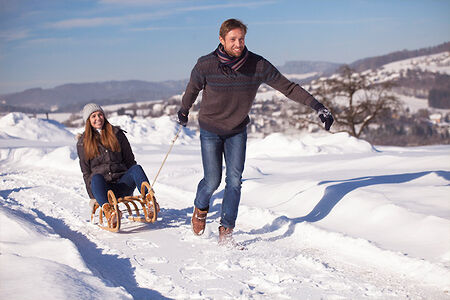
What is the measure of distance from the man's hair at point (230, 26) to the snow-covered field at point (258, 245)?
83.2 inches

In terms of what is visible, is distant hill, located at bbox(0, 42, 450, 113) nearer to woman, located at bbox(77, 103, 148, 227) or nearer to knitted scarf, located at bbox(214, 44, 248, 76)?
woman, located at bbox(77, 103, 148, 227)

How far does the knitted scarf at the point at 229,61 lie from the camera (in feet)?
14.4

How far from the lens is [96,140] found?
5.90 m

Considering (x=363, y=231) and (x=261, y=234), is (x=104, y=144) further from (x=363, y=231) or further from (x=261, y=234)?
(x=363, y=231)

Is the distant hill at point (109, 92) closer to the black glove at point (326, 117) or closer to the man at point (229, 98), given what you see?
the man at point (229, 98)

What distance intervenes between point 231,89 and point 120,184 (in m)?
2.29

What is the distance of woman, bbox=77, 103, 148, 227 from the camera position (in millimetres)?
5801

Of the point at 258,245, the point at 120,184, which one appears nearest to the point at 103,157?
the point at 120,184

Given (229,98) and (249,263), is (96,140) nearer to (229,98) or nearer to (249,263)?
(229,98)

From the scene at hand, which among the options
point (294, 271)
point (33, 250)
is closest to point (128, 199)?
point (33, 250)

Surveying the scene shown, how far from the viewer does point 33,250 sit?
13.8ft

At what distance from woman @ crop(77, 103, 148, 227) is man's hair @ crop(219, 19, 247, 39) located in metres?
2.28

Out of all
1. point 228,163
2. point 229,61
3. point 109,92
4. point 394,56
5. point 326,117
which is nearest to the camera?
point 229,61

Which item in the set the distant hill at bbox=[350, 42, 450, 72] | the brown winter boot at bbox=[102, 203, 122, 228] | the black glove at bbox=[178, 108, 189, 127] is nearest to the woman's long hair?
the brown winter boot at bbox=[102, 203, 122, 228]
